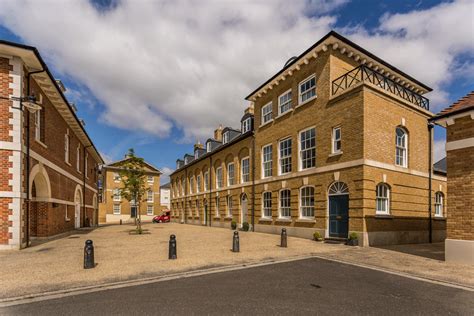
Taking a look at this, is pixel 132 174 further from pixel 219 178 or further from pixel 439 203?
pixel 439 203

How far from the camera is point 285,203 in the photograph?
18.3 meters

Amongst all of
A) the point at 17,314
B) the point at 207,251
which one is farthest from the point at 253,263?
the point at 17,314

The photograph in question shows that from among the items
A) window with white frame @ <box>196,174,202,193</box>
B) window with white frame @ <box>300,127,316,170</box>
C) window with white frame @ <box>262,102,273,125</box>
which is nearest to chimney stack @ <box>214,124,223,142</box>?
window with white frame @ <box>196,174,202,193</box>

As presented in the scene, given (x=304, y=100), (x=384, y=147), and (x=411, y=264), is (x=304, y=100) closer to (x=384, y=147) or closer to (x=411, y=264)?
(x=384, y=147)

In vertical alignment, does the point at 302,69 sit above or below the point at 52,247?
above

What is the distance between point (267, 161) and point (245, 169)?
3364 mm

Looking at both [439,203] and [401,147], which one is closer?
[401,147]

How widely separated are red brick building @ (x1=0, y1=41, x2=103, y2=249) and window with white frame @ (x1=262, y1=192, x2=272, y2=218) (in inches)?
525

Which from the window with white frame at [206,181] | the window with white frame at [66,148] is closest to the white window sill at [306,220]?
the window with white frame at [206,181]

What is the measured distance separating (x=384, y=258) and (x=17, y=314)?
10.5 m

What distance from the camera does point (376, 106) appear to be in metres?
13.7

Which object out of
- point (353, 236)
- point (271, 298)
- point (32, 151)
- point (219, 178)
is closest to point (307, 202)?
point (353, 236)

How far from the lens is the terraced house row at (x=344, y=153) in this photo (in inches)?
527

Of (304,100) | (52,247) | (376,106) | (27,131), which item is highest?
(304,100)
